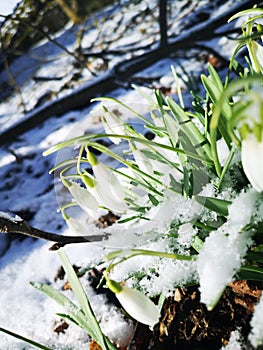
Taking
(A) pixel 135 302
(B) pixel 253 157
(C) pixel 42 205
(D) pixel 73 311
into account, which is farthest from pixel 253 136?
(C) pixel 42 205

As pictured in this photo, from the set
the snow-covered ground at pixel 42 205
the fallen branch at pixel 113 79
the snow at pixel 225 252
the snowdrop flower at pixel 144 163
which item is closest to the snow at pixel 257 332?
the snow at pixel 225 252

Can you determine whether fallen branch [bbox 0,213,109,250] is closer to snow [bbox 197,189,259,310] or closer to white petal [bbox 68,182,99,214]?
white petal [bbox 68,182,99,214]

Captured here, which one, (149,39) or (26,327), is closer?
(26,327)

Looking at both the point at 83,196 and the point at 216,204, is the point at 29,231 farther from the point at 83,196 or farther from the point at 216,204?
the point at 216,204

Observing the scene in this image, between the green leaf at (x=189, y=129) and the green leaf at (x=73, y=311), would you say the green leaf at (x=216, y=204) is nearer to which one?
the green leaf at (x=189, y=129)

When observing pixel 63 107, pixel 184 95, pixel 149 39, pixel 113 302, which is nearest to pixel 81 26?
pixel 149 39

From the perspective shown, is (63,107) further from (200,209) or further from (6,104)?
(200,209)
